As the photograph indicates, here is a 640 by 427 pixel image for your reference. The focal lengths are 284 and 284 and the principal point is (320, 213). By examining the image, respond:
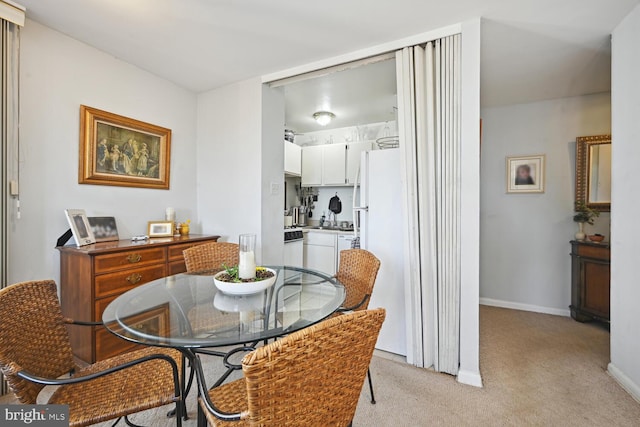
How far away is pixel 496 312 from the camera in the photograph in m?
3.43

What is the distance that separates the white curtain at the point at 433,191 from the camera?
207 centimetres

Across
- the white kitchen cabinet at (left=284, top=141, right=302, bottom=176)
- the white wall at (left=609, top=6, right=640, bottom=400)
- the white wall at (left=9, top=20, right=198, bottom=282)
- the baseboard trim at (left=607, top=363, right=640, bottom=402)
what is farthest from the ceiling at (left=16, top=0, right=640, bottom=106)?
the baseboard trim at (left=607, top=363, right=640, bottom=402)

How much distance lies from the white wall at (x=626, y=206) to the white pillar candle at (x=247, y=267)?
8.04 ft

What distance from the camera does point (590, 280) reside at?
9.73 ft

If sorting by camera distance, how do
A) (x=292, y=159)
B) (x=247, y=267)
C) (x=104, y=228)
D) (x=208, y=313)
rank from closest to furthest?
(x=208, y=313), (x=247, y=267), (x=104, y=228), (x=292, y=159)

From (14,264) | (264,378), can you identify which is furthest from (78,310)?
(264,378)

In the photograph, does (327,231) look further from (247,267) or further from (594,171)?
(594,171)

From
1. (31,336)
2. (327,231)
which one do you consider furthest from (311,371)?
(327,231)

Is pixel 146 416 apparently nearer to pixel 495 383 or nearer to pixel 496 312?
pixel 495 383

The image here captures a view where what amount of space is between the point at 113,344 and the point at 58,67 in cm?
216

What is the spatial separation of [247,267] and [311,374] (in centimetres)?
89

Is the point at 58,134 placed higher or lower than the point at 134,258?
higher

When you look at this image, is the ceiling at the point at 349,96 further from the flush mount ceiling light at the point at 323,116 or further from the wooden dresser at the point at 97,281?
the wooden dresser at the point at 97,281

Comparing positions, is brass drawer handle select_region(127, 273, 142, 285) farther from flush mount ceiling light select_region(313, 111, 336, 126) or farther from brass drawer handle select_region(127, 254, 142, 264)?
flush mount ceiling light select_region(313, 111, 336, 126)
